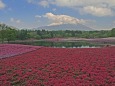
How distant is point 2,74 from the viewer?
1466cm

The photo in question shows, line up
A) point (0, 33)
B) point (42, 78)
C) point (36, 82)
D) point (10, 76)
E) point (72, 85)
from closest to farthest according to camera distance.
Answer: point (72, 85) → point (36, 82) → point (42, 78) → point (10, 76) → point (0, 33)

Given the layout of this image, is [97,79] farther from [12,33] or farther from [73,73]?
[12,33]

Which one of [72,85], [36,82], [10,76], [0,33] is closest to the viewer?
[72,85]

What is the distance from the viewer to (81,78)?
508 inches

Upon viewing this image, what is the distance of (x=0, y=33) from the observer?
217 ft

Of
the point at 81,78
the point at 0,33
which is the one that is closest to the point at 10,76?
the point at 81,78

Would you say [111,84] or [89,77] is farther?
[89,77]

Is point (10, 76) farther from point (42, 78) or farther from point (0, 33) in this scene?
point (0, 33)

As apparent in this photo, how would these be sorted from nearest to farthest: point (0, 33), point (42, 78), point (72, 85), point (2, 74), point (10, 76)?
A: point (72, 85)
point (42, 78)
point (10, 76)
point (2, 74)
point (0, 33)

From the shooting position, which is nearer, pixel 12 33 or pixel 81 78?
pixel 81 78

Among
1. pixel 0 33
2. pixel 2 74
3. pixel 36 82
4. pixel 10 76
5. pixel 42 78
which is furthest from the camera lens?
pixel 0 33

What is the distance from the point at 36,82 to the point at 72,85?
6.79ft

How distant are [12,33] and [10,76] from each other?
5506 cm

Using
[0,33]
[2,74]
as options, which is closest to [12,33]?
[0,33]
